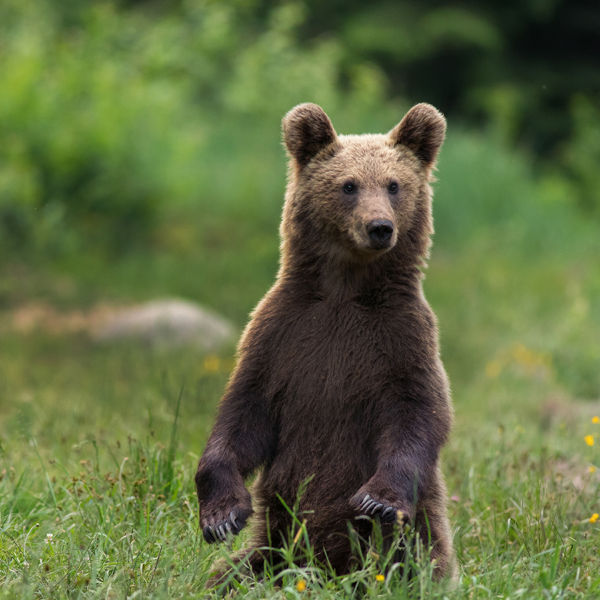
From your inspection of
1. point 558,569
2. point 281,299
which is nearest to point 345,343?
point 281,299

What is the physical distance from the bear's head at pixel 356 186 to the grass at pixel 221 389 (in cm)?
114

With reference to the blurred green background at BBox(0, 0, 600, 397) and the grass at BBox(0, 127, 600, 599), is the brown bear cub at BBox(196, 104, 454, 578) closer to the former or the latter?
the grass at BBox(0, 127, 600, 599)

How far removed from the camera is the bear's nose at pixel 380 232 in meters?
3.85

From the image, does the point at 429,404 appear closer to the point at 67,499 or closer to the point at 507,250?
the point at 67,499

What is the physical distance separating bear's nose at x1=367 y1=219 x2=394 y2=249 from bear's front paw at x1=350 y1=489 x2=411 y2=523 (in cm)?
89

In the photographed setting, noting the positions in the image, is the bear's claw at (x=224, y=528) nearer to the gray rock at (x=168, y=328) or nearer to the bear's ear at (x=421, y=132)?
the bear's ear at (x=421, y=132)

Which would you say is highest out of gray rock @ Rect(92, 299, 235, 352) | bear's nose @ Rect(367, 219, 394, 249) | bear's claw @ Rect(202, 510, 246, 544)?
bear's nose @ Rect(367, 219, 394, 249)

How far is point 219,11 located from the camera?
19188mm

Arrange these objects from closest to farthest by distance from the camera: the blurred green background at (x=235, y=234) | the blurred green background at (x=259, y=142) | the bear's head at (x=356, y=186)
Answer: the bear's head at (x=356, y=186)
the blurred green background at (x=235, y=234)
the blurred green background at (x=259, y=142)

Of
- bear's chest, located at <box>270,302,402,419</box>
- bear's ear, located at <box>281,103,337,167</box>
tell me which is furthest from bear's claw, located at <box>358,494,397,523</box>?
bear's ear, located at <box>281,103,337,167</box>

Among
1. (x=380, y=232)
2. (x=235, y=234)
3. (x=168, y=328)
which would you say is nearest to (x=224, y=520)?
(x=380, y=232)

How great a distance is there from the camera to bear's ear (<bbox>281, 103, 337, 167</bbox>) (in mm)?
4242

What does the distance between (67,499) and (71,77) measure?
34.2ft

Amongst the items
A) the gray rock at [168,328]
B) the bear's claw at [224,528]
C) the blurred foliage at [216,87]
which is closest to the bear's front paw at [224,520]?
the bear's claw at [224,528]
